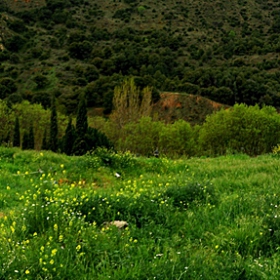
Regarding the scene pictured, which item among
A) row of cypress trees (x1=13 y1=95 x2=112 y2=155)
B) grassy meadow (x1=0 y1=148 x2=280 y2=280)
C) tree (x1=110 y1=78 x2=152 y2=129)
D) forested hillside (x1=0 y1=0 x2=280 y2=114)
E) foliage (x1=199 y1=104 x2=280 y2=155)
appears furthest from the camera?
forested hillside (x1=0 y1=0 x2=280 y2=114)

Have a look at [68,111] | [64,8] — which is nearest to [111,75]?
[68,111]

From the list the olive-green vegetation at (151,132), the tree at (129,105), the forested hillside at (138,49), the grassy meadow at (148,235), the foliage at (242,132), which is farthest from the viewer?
the forested hillside at (138,49)

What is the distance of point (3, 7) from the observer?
85.0 metres

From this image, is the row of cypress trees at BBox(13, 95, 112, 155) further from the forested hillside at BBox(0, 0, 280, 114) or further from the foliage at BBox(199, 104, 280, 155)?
the forested hillside at BBox(0, 0, 280, 114)

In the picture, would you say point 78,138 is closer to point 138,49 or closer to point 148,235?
point 148,235

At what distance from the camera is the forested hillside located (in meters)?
61.3

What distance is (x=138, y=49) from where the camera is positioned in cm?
7569

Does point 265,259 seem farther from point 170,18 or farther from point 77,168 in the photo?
point 170,18

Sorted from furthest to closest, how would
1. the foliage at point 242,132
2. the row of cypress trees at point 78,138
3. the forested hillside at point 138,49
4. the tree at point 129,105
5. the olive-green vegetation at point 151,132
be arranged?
the forested hillside at point 138,49 → the tree at point 129,105 → the foliage at point 242,132 → the olive-green vegetation at point 151,132 → the row of cypress trees at point 78,138

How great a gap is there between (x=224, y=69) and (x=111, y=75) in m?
19.7

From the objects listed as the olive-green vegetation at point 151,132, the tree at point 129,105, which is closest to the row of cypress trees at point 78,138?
the olive-green vegetation at point 151,132

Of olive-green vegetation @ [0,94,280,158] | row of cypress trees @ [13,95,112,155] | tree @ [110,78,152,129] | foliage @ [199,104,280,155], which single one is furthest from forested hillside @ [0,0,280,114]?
foliage @ [199,104,280,155]

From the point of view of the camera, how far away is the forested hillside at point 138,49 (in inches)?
2413

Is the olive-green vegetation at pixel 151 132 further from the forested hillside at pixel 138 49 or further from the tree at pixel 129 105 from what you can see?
the forested hillside at pixel 138 49
